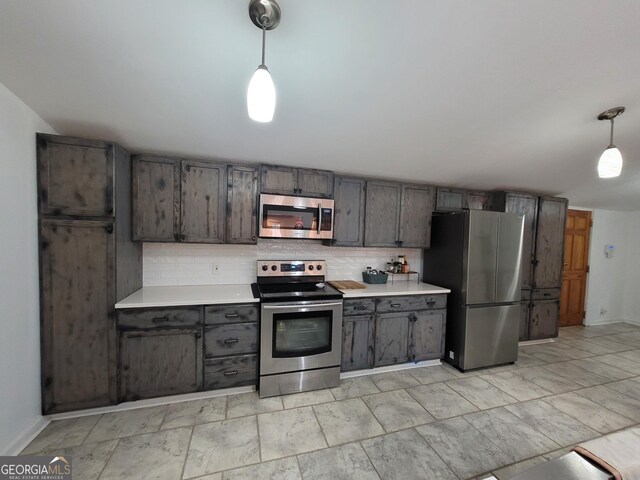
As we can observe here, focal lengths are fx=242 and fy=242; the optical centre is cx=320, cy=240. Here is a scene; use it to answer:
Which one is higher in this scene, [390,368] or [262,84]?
[262,84]

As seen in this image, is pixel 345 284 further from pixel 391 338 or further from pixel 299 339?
pixel 299 339

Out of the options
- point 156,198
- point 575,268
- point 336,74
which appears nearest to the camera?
point 336,74

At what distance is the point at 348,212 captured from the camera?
2.99 meters

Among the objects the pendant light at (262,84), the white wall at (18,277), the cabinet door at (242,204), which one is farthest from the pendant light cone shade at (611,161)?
the white wall at (18,277)

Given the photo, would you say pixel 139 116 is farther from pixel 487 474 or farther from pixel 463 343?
pixel 463 343

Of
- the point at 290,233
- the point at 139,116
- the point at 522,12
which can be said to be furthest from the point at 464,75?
the point at 139,116

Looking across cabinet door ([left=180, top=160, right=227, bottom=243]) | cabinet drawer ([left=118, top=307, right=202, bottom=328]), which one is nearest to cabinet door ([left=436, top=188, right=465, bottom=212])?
cabinet door ([left=180, top=160, right=227, bottom=243])

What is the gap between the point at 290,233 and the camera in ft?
8.73

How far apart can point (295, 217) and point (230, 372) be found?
166 centimetres

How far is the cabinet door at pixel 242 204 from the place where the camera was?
2576 millimetres

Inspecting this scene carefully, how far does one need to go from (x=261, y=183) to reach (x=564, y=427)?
3.54m

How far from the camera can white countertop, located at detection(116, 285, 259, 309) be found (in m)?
2.09

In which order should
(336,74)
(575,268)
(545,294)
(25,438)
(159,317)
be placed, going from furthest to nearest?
(575,268)
(545,294)
(159,317)
(25,438)
(336,74)

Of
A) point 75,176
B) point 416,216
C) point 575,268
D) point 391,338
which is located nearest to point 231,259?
point 75,176
